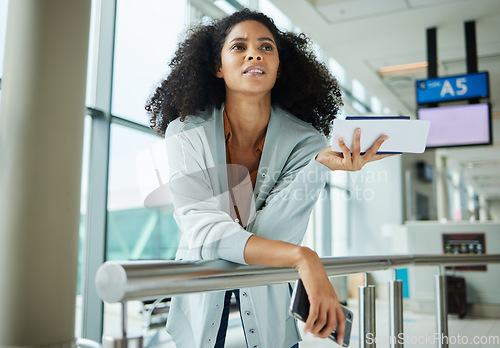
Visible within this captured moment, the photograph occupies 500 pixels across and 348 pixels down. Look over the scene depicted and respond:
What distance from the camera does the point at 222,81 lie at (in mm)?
1615

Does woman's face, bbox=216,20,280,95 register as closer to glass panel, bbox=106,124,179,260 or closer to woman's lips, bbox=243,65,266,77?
woman's lips, bbox=243,65,266,77

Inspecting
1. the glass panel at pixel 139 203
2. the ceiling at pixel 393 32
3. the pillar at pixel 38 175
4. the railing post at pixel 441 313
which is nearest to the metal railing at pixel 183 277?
the glass panel at pixel 139 203

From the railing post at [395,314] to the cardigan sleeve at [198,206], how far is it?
0.69 m

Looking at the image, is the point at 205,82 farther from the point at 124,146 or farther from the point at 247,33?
the point at 124,146

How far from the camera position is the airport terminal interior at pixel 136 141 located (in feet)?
9.02

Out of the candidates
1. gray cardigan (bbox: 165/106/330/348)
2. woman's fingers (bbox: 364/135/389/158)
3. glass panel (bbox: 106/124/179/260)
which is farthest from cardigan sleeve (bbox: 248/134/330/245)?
glass panel (bbox: 106/124/179/260)

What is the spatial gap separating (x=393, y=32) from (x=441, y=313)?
4903 mm

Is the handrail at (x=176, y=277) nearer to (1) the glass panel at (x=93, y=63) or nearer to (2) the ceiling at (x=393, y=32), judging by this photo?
(1) the glass panel at (x=93, y=63)

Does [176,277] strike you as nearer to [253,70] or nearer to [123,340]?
[123,340]

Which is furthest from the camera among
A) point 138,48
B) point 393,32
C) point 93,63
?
point 393,32

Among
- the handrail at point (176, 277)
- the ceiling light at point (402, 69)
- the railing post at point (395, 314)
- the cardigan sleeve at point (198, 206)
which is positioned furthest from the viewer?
the ceiling light at point (402, 69)

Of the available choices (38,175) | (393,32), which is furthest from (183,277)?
(393,32)

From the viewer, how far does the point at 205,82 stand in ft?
5.07

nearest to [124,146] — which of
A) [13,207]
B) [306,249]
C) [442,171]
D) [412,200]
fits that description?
[13,207]
